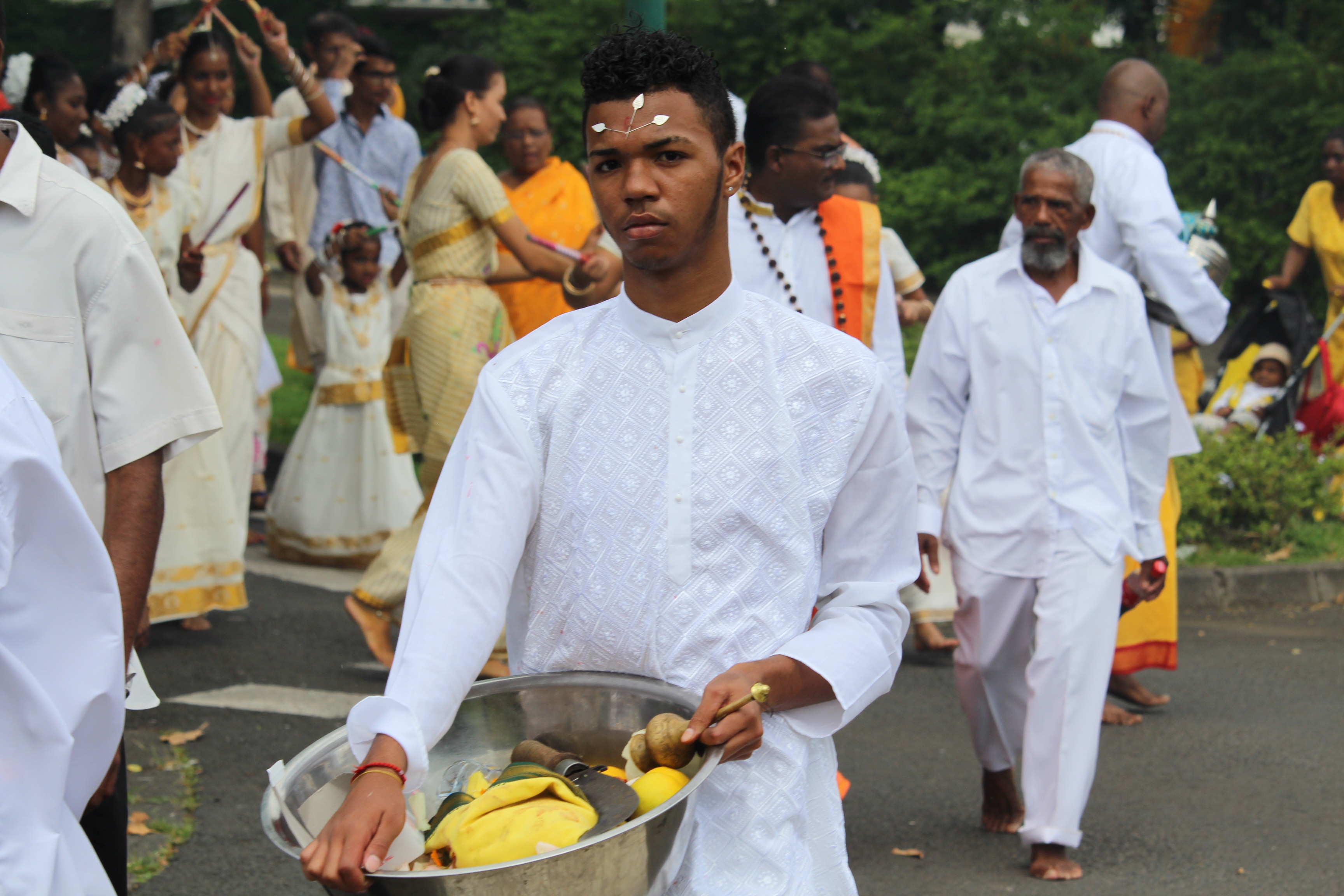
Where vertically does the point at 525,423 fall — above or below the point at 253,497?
→ above

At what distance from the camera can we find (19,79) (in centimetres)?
754

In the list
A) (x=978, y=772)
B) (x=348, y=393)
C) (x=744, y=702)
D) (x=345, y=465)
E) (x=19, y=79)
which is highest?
(x=19, y=79)

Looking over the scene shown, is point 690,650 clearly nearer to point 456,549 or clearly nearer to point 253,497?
point 456,549

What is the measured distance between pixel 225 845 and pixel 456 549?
2.62 meters

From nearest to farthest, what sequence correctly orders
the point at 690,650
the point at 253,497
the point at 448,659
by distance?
1. the point at 448,659
2. the point at 690,650
3. the point at 253,497

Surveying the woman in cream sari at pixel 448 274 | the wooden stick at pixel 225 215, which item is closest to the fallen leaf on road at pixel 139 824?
the woman in cream sari at pixel 448 274

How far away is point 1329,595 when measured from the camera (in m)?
8.26

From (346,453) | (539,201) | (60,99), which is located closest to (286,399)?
(346,453)

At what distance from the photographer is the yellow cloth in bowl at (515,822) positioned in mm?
1890

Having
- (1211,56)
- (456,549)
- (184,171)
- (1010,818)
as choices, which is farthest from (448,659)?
(1211,56)

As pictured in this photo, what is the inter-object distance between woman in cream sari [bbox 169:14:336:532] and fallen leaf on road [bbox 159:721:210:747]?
171cm

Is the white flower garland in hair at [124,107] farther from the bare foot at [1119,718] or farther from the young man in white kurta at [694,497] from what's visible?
the bare foot at [1119,718]

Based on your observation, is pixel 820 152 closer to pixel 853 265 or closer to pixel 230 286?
pixel 853 265

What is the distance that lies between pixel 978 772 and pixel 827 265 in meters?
1.89
